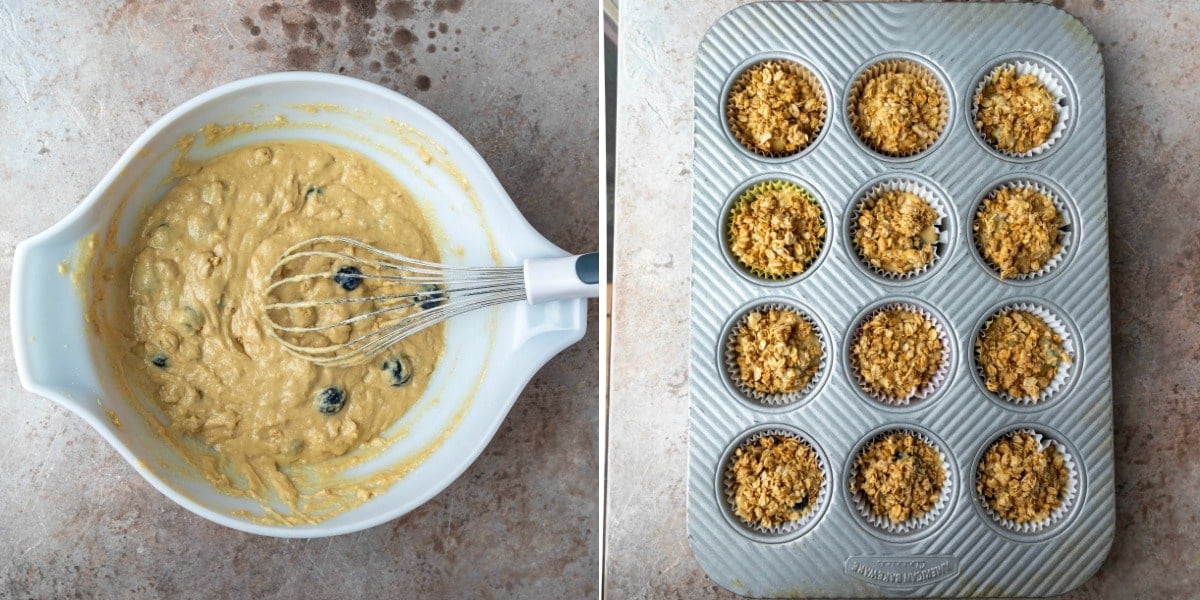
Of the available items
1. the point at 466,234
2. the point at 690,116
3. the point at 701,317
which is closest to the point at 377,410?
the point at 466,234

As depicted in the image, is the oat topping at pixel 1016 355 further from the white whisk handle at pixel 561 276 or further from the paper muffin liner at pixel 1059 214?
the white whisk handle at pixel 561 276

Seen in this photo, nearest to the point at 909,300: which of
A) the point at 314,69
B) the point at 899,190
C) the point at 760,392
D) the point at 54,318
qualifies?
the point at 899,190

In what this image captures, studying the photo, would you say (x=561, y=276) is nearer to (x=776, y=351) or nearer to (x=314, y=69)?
(x=776, y=351)

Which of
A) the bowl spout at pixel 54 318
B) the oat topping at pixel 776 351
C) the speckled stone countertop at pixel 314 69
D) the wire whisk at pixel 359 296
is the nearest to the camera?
the oat topping at pixel 776 351

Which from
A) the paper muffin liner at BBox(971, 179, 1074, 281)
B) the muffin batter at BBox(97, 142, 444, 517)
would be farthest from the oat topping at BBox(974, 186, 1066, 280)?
the muffin batter at BBox(97, 142, 444, 517)

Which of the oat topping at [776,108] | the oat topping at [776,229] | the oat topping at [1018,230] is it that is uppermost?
the oat topping at [776,108]

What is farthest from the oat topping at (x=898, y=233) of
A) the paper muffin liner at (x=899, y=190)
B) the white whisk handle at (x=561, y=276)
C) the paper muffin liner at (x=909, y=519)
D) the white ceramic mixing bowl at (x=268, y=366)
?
the white ceramic mixing bowl at (x=268, y=366)
